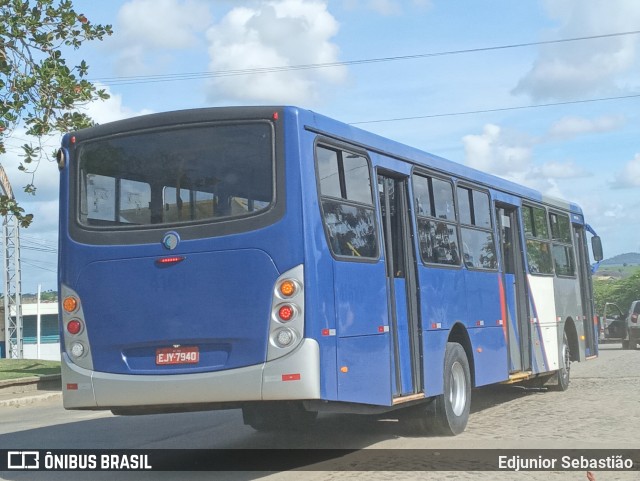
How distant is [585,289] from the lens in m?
18.4

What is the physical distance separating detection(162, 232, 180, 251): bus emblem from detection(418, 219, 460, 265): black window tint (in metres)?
3.25

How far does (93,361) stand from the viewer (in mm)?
8477

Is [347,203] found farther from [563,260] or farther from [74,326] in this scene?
[563,260]

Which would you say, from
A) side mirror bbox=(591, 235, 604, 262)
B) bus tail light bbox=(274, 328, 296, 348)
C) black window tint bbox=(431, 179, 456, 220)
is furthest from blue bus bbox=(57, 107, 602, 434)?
side mirror bbox=(591, 235, 604, 262)

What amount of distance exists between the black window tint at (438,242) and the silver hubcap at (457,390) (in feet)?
4.20

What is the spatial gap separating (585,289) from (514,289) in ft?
16.0

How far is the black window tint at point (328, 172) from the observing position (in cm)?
854

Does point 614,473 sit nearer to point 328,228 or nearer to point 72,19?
point 328,228

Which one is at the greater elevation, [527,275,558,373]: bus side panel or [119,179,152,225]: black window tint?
[119,179,152,225]: black window tint

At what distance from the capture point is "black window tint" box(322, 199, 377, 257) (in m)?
8.54

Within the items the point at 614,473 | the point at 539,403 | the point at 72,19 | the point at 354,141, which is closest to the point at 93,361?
A: the point at 354,141

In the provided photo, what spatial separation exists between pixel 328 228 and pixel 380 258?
114cm

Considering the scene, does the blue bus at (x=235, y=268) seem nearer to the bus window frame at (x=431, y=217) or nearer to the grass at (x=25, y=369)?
the bus window frame at (x=431, y=217)

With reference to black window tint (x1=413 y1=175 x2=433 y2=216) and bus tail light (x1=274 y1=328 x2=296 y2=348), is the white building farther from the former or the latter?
bus tail light (x1=274 y1=328 x2=296 y2=348)
